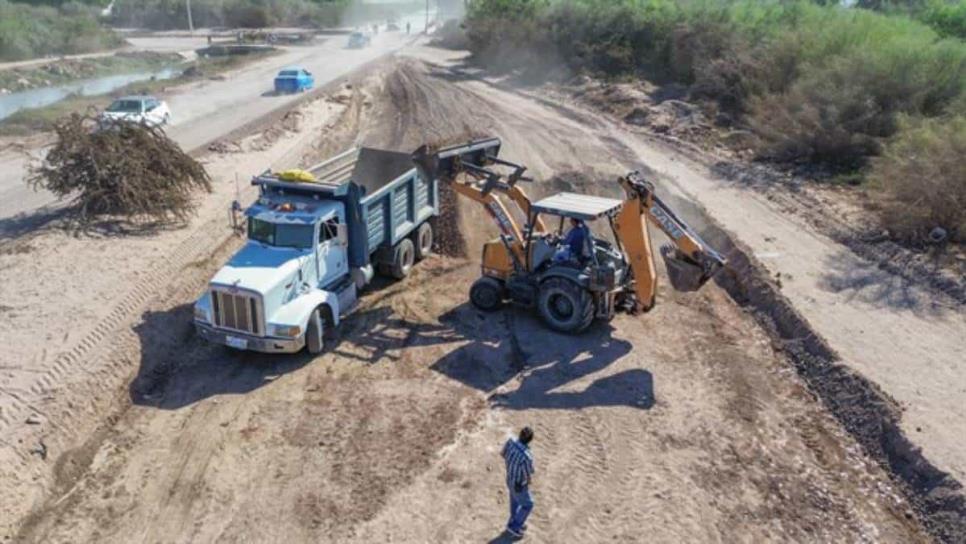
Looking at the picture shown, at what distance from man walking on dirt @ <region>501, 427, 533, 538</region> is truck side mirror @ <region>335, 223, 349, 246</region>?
21.0ft

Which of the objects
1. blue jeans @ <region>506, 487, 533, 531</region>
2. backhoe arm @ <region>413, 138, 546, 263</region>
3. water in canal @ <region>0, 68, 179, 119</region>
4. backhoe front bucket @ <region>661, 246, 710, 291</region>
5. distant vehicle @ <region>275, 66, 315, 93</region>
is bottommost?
water in canal @ <region>0, 68, 179, 119</region>

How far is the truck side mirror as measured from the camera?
1367 cm

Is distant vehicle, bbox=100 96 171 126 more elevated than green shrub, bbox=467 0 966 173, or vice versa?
green shrub, bbox=467 0 966 173

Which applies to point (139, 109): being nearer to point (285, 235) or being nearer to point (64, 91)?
point (285, 235)

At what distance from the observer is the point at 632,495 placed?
31.4ft

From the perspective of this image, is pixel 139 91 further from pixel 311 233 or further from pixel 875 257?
pixel 875 257

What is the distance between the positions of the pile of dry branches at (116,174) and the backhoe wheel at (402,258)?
20.5ft

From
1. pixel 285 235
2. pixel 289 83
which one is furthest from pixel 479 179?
pixel 289 83

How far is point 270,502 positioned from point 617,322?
709 cm

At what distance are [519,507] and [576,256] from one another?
221 inches

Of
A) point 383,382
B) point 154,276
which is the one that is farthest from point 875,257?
point 154,276

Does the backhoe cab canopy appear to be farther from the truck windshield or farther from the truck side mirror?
the truck windshield

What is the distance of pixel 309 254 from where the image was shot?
42.8 feet

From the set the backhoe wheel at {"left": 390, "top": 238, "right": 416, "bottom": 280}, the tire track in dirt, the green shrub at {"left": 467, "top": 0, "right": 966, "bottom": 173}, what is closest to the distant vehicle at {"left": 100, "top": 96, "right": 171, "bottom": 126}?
the tire track in dirt
